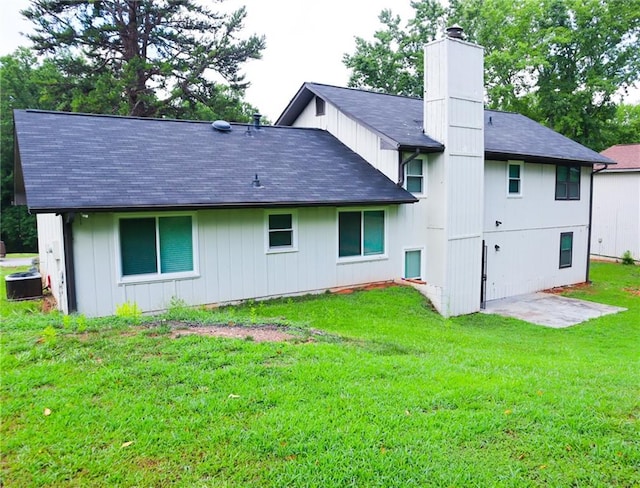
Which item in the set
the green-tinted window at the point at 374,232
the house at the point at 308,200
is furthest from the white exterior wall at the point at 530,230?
the green-tinted window at the point at 374,232

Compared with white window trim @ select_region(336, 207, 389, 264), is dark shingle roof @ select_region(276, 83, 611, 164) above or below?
above

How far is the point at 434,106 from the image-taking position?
11891 millimetres

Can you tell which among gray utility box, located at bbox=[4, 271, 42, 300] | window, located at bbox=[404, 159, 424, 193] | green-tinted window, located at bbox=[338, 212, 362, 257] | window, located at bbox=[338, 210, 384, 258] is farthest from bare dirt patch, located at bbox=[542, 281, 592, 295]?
gray utility box, located at bbox=[4, 271, 42, 300]

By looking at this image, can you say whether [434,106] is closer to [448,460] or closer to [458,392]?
[458,392]

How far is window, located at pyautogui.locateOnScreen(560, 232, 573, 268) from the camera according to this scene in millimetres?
16125

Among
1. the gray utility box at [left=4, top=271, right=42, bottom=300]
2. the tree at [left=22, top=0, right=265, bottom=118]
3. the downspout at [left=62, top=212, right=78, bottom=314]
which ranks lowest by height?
the gray utility box at [left=4, top=271, right=42, bottom=300]

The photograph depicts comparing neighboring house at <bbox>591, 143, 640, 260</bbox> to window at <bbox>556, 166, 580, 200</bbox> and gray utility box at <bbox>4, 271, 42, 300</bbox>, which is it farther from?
gray utility box at <bbox>4, 271, 42, 300</bbox>

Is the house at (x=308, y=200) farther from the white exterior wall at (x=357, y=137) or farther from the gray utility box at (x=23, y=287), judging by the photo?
the gray utility box at (x=23, y=287)

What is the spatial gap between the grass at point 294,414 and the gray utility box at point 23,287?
4.76 metres

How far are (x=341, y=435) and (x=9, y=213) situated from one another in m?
33.0

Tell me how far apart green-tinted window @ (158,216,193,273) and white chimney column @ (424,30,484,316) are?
597 cm

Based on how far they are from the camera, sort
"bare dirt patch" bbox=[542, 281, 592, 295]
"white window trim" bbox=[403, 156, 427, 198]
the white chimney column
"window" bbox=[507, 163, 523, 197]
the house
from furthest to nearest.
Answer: "bare dirt patch" bbox=[542, 281, 592, 295], "window" bbox=[507, 163, 523, 197], "white window trim" bbox=[403, 156, 427, 198], the white chimney column, the house

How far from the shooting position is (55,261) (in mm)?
9797

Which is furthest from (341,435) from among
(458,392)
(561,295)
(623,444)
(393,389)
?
(561,295)
